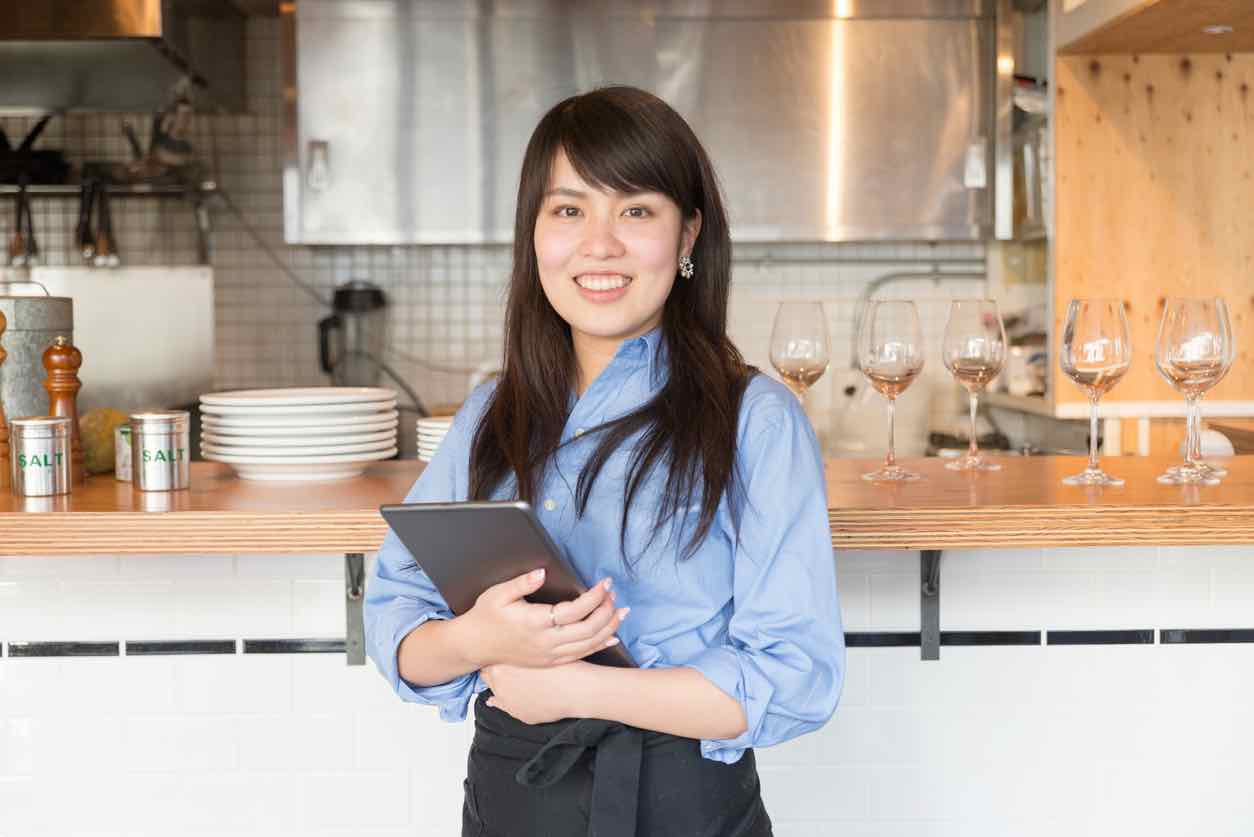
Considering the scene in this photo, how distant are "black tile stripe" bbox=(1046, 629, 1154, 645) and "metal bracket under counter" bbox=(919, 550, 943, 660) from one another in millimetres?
164

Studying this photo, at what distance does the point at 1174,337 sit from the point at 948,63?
2206mm

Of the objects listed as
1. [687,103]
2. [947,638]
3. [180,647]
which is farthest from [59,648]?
[687,103]

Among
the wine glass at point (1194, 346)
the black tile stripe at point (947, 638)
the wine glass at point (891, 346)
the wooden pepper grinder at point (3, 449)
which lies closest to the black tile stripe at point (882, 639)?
the black tile stripe at point (947, 638)

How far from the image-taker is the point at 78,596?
189cm

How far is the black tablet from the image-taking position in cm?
104

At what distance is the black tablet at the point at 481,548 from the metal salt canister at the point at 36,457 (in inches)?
29.6

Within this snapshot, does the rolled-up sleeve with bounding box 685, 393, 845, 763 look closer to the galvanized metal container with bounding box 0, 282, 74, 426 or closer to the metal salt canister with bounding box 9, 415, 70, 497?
the metal salt canister with bounding box 9, 415, 70, 497

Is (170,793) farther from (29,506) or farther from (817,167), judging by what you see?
(817,167)

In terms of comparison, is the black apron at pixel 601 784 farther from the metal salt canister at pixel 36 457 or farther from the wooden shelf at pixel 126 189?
the wooden shelf at pixel 126 189

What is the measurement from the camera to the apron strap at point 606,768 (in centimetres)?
121

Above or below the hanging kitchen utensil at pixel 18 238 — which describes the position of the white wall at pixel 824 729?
below

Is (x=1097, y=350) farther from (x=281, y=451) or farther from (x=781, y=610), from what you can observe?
(x=281, y=451)

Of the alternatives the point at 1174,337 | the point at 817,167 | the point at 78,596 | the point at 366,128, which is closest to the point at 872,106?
the point at 817,167

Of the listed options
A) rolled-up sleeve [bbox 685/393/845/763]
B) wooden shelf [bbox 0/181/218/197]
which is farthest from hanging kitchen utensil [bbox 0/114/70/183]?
rolled-up sleeve [bbox 685/393/845/763]
